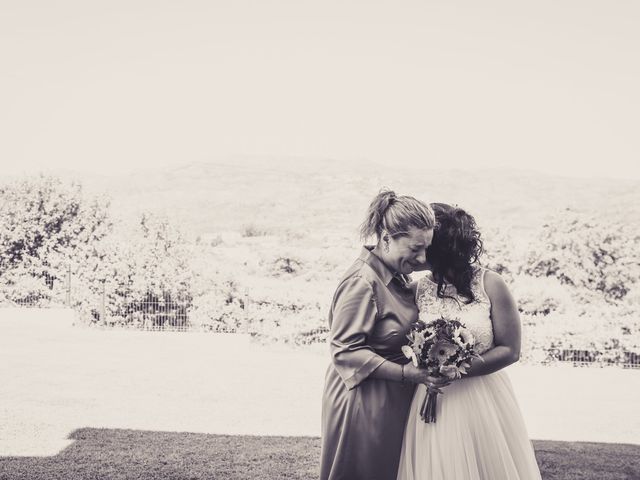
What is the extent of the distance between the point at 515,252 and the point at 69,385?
13.7 meters

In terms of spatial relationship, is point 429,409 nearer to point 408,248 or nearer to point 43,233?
point 408,248

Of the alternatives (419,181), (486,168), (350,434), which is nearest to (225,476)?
(350,434)

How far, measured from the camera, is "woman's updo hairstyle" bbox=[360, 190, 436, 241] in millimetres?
3061

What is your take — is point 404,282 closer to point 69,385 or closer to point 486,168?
point 69,385

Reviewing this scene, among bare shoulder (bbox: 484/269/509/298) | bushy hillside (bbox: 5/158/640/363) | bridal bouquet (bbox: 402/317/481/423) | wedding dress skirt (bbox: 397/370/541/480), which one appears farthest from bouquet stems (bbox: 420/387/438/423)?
bushy hillside (bbox: 5/158/640/363)

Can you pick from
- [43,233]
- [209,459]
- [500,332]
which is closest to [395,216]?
[500,332]

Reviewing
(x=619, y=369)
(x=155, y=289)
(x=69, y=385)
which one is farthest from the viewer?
(x=155, y=289)

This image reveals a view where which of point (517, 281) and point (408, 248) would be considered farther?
point (517, 281)

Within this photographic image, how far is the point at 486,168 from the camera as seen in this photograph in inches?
3406

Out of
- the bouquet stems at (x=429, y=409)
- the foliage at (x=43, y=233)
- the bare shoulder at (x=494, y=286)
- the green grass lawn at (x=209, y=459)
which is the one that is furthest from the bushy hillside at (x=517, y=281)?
the bouquet stems at (x=429, y=409)

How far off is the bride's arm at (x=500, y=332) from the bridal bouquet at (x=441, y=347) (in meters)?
0.21

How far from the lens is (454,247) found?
3.38 m

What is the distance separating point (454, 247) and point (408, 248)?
391 mm

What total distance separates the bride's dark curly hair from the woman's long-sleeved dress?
11.4 inches
